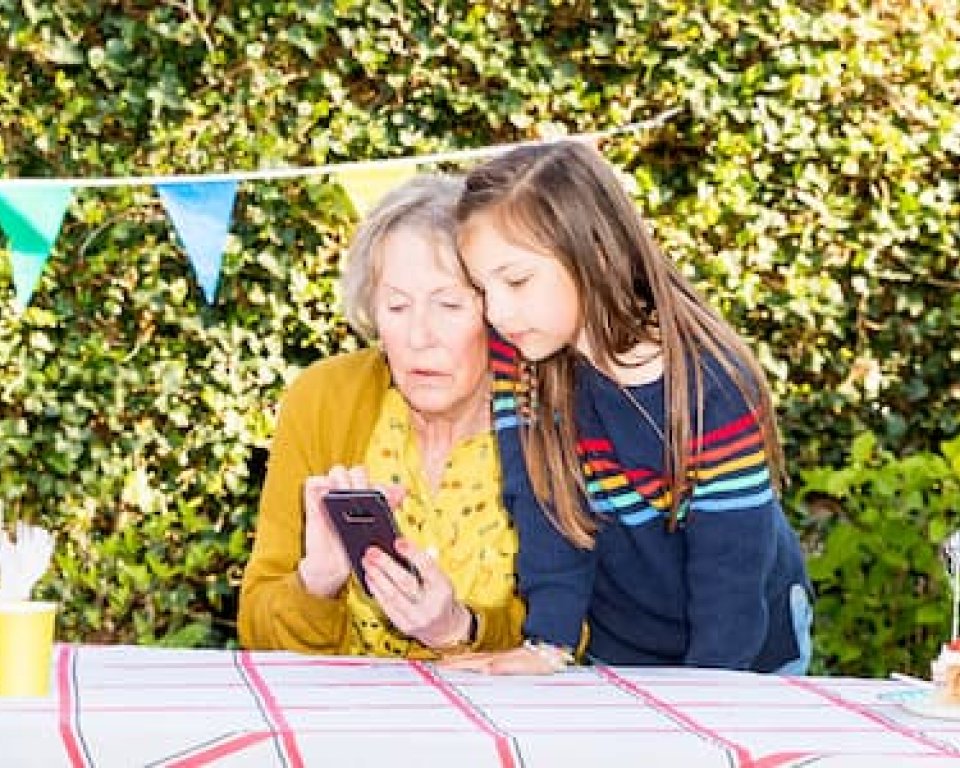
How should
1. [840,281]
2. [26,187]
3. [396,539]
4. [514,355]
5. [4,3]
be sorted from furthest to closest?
Result: [840,281] → [4,3] → [26,187] → [514,355] → [396,539]

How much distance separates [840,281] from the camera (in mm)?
4844

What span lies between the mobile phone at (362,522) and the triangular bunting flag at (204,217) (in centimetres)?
167

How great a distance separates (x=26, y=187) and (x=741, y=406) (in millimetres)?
2030

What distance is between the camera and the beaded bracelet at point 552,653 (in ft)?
7.89

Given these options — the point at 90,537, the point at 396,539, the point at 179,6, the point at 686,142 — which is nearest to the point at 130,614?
the point at 90,537

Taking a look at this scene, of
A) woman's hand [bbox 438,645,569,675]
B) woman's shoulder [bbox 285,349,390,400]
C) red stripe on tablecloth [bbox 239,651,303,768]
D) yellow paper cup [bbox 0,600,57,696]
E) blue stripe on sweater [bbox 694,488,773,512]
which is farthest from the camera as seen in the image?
woman's shoulder [bbox 285,349,390,400]

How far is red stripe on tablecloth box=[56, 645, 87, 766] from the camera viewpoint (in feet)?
6.29

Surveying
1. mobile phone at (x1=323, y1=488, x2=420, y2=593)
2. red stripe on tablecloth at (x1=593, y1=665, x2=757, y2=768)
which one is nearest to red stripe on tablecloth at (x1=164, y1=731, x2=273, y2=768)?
red stripe on tablecloth at (x1=593, y1=665, x2=757, y2=768)

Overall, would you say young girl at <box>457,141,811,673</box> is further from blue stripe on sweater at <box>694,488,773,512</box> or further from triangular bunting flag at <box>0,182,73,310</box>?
triangular bunting flag at <box>0,182,73,310</box>

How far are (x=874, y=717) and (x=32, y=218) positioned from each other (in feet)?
8.20

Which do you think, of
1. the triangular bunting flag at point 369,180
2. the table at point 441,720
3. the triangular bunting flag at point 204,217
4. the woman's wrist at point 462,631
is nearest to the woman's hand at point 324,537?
the woman's wrist at point 462,631

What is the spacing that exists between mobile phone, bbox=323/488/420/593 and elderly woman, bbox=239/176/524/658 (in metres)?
0.16

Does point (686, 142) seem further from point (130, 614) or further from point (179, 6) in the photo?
point (130, 614)

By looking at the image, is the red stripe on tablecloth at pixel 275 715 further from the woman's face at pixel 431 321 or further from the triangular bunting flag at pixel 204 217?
the triangular bunting flag at pixel 204 217
